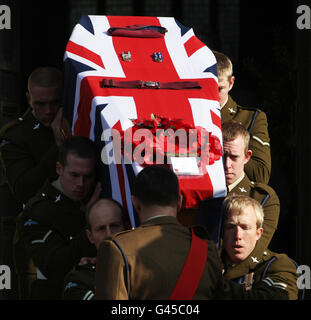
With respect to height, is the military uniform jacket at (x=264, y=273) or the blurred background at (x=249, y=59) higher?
the blurred background at (x=249, y=59)

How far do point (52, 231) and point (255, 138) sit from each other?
4.28 feet

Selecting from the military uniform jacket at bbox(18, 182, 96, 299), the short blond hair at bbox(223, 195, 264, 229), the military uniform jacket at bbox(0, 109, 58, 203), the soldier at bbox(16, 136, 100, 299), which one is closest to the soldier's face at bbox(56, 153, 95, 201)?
the soldier at bbox(16, 136, 100, 299)

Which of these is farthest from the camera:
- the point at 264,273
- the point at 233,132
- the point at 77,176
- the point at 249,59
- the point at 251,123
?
the point at 249,59

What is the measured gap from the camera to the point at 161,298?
12.3 ft

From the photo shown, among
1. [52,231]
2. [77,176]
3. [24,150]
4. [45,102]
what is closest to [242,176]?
[77,176]

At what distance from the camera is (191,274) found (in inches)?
147

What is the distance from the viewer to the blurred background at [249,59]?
21.0 ft

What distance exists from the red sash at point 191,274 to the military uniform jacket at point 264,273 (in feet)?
2.51

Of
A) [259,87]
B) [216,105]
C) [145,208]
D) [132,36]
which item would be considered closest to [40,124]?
[132,36]

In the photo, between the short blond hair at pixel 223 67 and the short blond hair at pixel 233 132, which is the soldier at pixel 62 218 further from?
the short blond hair at pixel 223 67

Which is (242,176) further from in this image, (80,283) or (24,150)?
(24,150)

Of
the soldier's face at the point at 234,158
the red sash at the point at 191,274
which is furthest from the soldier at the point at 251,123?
the red sash at the point at 191,274

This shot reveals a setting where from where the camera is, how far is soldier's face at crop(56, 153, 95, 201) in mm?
4688

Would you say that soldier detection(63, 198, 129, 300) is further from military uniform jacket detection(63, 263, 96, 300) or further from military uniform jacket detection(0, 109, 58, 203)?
military uniform jacket detection(0, 109, 58, 203)
